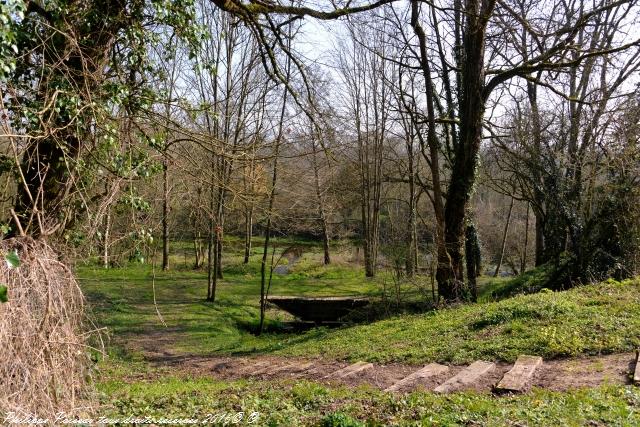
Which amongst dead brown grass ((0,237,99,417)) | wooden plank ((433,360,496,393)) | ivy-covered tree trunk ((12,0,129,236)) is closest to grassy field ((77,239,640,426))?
wooden plank ((433,360,496,393))

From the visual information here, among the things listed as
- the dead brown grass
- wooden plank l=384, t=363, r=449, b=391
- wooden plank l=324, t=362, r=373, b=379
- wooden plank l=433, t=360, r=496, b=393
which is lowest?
wooden plank l=324, t=362, r=373, b=379

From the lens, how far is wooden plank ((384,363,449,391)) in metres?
6.57

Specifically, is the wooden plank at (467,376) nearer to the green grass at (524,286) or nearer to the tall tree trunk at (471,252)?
the tall tree trunk at (471,252)

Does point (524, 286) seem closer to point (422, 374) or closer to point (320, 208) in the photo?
point (422, 374)

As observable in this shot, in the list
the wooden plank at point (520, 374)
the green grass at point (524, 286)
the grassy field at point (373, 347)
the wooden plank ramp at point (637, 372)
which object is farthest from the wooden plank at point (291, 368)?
the green grass at point (524, 286)

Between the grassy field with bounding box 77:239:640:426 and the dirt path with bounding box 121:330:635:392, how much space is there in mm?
352

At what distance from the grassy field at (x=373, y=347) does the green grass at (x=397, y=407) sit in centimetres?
1

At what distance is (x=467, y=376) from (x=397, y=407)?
1.98 meters

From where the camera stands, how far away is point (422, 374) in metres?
6.96

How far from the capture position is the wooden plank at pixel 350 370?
24.9 feet

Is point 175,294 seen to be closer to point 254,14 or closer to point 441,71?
point 441,71

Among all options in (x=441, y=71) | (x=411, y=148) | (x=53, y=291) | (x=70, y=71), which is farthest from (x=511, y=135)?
(x=53, y=291)

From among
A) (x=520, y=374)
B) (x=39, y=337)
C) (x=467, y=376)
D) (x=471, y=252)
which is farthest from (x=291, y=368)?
(x=471, y=252)

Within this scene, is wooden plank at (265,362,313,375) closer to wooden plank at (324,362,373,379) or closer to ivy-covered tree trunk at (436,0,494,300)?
wooden plank at (324,362,373,379)
